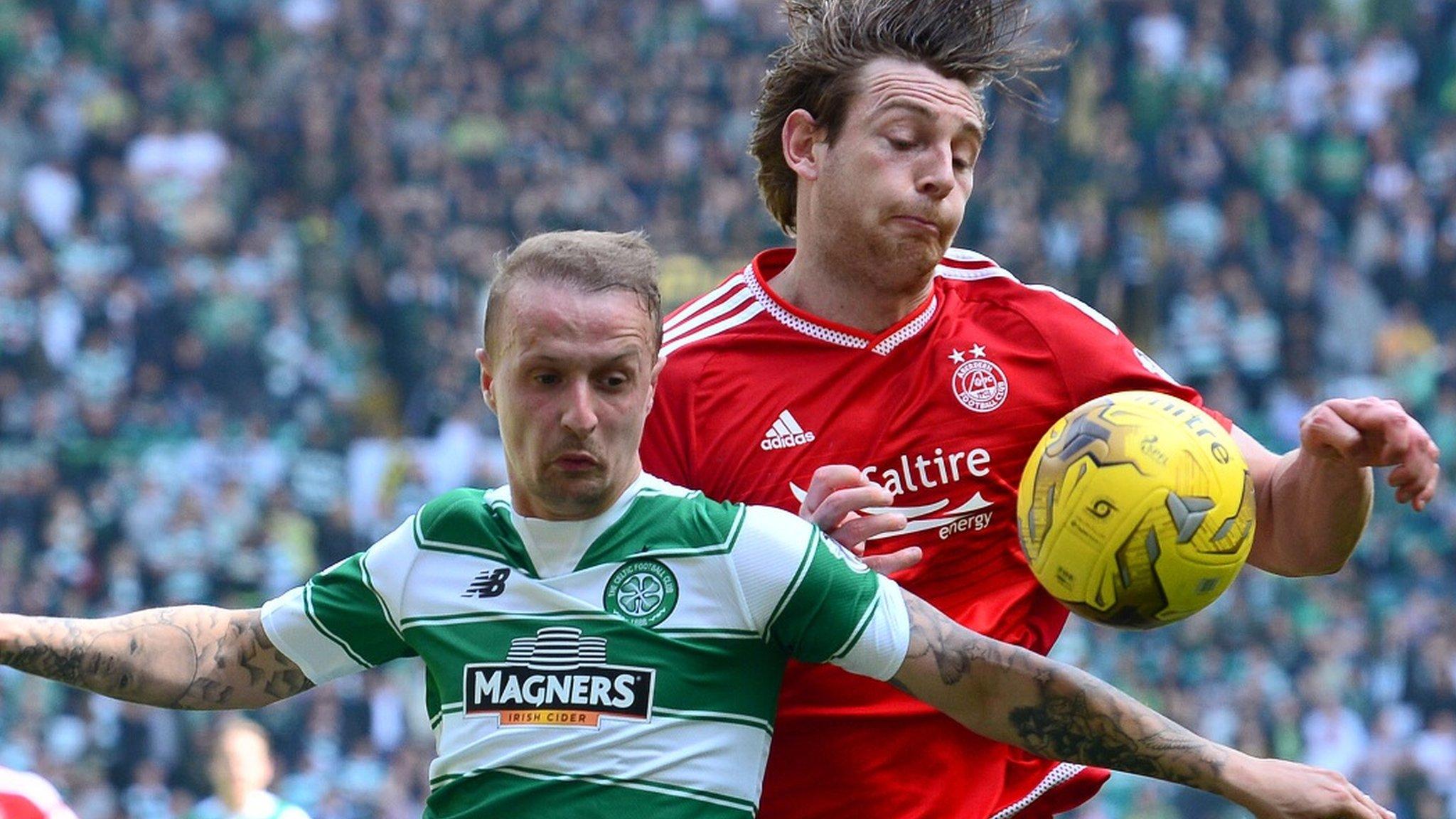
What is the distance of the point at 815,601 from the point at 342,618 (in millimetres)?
917

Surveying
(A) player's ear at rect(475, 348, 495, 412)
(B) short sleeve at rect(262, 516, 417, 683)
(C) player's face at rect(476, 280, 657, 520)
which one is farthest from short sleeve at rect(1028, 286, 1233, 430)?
(B) short sleeve at rect(262, 516, 417, 683)

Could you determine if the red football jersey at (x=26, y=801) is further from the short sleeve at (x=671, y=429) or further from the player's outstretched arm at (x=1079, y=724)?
the player's outstretched arm at (x=1079, y=724)

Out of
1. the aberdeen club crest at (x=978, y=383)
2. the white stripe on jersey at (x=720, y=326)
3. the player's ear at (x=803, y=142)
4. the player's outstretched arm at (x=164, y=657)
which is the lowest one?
the player's outstretched arm at (x=164, y=657)

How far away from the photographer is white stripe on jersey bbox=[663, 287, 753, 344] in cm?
458

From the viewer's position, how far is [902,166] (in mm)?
4375

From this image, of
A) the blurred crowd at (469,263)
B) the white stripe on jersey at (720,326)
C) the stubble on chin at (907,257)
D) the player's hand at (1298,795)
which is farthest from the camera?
the blurred crowd at (469,263)

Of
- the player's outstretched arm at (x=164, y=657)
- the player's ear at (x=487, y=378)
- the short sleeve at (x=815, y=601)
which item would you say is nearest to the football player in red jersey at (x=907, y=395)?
the short sleeve at (x=815, y=601)

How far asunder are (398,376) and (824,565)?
532 inches

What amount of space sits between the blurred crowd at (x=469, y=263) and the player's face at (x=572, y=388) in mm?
9638

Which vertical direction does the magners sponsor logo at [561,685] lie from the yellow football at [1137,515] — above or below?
below

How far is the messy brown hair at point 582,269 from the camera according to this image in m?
3.68

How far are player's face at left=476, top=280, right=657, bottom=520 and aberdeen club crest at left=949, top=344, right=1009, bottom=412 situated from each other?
95 cm

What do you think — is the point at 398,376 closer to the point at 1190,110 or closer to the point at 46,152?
the point at 46,152

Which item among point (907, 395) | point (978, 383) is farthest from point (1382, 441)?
point (907, 395)
